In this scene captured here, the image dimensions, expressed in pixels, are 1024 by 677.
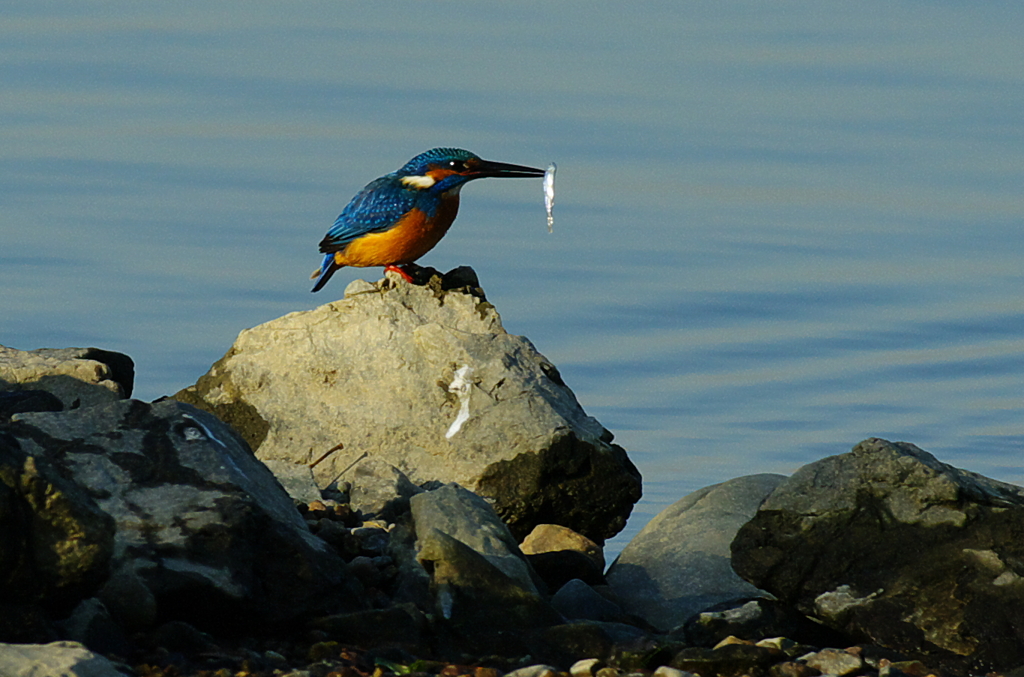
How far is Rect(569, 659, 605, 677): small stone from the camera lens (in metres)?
5.81

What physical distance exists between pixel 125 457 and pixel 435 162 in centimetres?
448

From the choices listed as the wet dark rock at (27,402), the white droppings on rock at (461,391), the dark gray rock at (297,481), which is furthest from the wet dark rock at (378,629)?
the white droppings on rock at (461,391)

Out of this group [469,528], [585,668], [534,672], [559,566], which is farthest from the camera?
[559,566]

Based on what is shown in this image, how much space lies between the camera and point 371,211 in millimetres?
10273

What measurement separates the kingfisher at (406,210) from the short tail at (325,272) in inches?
2.8

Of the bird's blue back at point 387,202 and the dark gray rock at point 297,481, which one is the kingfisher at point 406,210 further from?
the dark gray rock at point 297,481

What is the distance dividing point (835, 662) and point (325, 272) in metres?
5.80

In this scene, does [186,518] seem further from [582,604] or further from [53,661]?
[582,604]

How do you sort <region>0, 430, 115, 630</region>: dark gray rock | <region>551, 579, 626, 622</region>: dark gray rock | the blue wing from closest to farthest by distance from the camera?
<region>0, 430, 115, 630</region>: dark gray rock
<region>551, 579, 626, 622</region>: dark gray rock
the blue wing

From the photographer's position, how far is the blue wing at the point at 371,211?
10180mm

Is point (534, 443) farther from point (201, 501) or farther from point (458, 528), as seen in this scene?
point (201, 501)

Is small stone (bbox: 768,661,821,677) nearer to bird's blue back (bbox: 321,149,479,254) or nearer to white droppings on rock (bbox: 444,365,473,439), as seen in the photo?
white droppings on rock (bbox: 444,365,473,439)

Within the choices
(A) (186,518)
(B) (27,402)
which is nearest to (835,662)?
A: (A) (186,518)

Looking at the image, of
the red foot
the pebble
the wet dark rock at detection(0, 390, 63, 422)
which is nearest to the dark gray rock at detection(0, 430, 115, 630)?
the wet dark rock at detection(0, 390, 63, 422)
